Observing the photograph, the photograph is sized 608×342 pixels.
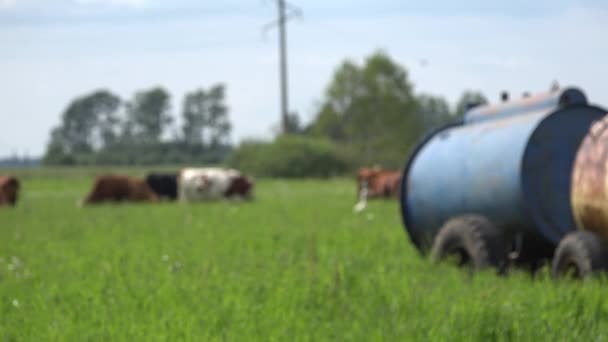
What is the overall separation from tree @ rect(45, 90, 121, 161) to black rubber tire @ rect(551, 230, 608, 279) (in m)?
117

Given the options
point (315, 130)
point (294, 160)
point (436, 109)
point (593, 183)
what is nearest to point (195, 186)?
point (593, 183)

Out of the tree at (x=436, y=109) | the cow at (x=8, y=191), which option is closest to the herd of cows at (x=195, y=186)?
the cow at (x=8, y=191)

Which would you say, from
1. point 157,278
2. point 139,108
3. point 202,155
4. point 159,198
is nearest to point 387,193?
point 159,198

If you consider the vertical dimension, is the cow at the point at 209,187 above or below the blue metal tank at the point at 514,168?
below

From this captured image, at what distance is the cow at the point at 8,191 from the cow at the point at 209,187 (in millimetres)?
4104

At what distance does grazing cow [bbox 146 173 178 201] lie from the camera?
26.3m

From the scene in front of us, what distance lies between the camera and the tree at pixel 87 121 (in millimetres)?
123500

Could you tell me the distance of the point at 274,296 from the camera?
6.07 metres

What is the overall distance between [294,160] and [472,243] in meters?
41.2

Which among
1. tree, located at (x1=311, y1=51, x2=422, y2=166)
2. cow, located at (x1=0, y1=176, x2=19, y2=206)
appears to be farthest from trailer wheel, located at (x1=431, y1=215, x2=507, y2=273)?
tree, located at (x1=311, y1=51, x2=422, y2=166)

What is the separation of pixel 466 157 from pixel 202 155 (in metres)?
91.7

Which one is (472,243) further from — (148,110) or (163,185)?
(148,110)

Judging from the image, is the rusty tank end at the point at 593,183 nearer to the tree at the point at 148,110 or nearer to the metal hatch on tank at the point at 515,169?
the metal hatch on tank at the point at 515,169

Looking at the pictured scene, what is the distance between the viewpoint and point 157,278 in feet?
23.0
